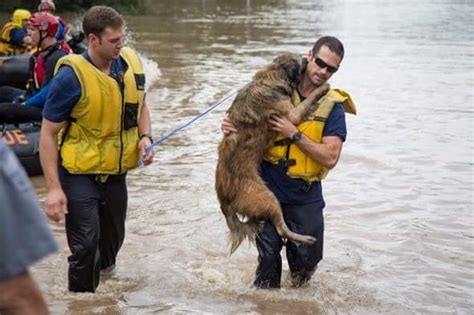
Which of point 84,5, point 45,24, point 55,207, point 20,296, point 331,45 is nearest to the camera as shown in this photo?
point 20,296

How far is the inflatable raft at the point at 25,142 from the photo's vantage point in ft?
29.3

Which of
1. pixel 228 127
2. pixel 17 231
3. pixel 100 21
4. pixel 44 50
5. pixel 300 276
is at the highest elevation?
pixel 100 21

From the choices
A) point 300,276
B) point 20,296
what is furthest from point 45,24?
point 20,296

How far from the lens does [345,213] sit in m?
8.37

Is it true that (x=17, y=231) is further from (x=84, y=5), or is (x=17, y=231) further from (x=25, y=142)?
(x=84, y=5)

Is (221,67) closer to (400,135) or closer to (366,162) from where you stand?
(400,135)

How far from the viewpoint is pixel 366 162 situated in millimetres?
10602

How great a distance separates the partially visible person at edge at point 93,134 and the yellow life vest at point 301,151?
89cm

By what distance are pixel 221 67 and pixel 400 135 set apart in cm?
787

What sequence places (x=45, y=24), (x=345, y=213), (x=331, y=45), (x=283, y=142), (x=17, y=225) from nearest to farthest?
(x=17, y=225) → (x=331, y=45) → (x=283, y=142) → (x=45, y=24) → (x=345, y=213)

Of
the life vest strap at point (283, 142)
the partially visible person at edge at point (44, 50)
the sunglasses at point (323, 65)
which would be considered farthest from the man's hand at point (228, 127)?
the partially visible person at edge at point (44, 50)

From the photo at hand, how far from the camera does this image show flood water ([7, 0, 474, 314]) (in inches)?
231

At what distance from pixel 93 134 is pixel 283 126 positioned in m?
1.23

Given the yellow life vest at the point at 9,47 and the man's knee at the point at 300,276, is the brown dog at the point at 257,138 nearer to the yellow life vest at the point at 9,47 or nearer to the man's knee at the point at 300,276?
the man's knee at the point at 300,276
